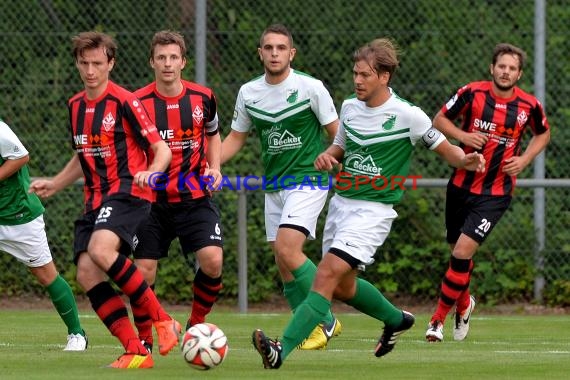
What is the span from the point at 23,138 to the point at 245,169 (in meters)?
2.34

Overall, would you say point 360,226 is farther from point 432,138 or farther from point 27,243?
point 27,243

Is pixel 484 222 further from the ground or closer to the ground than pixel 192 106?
closer to the ground

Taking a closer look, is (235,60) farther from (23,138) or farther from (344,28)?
(23,138)

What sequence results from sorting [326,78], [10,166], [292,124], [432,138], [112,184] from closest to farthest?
[112,184] < [432,138] < [10,166] < [292,124] < [326,78]

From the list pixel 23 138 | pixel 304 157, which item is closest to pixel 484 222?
pixel 304 157

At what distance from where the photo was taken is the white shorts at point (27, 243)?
30.1 feet

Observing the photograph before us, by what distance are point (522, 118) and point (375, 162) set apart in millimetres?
2512

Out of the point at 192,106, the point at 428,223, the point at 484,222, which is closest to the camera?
the point at 192,106

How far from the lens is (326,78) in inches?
551

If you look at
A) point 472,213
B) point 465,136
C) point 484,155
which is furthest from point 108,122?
point 484,155

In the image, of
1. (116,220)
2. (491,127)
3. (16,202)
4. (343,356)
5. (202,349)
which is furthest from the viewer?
(491,127)

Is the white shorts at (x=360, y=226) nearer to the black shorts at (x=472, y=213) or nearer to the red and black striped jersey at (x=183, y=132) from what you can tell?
the red and black striped jersey at (x=183, y=132)

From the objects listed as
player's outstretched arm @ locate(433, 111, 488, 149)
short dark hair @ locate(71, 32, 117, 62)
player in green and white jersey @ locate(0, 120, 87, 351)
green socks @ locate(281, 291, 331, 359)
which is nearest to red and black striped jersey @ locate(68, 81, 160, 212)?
short dark hair @ locate(71, 32, 117, 62)

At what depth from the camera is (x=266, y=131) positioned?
31.3 feet
